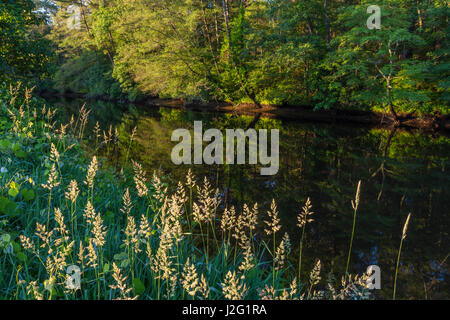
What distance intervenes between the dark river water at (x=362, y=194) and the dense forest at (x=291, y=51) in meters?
6.23

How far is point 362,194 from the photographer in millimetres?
7082

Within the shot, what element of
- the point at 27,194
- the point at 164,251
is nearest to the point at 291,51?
the point at 27,194

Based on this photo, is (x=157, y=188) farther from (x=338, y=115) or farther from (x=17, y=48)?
(x=338, y=115)

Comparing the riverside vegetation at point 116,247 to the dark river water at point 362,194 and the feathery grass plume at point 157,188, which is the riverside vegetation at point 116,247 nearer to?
the feathery grass plume at point 157,188

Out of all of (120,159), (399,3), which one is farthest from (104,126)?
(399,3)

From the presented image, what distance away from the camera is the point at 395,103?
19250 mm

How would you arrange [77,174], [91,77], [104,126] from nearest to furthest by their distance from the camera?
[77,174] → [104,126] → [91,77]

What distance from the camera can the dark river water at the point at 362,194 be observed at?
4309 mm

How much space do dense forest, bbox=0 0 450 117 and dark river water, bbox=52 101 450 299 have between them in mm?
6228

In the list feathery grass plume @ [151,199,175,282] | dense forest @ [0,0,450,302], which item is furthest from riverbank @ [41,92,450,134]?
feathery grass plume @ [151,199,175,282]

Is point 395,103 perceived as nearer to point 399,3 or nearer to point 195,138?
point 399,3

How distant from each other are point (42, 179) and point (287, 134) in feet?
41.4

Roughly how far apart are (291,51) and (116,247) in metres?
20.3

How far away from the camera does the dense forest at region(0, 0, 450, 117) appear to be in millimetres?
17406
